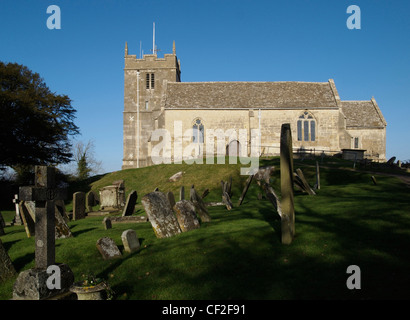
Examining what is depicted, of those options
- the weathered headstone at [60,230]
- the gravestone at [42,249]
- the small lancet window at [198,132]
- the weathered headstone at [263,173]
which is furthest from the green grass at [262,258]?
the small lancet window at [198,132]

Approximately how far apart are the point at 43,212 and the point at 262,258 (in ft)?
15.2

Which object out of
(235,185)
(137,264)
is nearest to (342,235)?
(137,264)

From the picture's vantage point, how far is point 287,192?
8.46 m

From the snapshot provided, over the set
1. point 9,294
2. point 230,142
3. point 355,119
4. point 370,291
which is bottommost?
point 9,294

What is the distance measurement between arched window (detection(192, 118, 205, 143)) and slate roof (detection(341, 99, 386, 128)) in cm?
1910

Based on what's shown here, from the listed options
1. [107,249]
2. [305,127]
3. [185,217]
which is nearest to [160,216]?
[185,217]

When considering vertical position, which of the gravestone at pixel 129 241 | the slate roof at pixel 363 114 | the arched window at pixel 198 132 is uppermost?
the slate roof at pixel 363 114

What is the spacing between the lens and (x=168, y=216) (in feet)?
35.8

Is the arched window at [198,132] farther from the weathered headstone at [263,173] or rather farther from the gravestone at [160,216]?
the gravestone at [160,216]

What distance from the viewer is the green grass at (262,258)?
6184 millimetres

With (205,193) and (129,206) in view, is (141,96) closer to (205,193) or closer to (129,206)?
(205,193)

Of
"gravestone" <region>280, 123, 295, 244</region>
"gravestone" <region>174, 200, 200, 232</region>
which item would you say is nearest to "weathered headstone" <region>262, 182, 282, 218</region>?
"gravestone" <region>280, 123, 295, 244</region>
